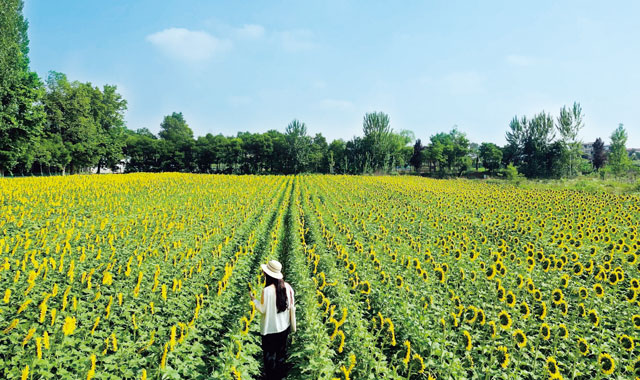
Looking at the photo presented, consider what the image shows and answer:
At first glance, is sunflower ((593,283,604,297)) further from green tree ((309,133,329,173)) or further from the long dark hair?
green tree ((309,133,329,173))

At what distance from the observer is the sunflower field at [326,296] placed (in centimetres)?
427

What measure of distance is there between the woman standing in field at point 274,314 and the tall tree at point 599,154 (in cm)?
9441

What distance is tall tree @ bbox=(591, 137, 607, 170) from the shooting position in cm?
7250

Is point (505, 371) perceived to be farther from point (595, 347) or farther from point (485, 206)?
point (485, 206)

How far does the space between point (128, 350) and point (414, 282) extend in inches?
226

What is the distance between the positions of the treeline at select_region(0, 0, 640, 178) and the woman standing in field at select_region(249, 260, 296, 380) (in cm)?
3437

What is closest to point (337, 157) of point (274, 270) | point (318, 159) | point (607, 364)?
point (318, 159)

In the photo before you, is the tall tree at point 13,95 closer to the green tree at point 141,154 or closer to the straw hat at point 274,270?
the straw hat at point 274,270

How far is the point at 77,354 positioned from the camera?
394 centimetres

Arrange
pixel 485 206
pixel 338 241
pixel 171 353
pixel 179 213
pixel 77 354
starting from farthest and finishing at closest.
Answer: pixel 485 206, pixel 179 213, pixel 338 241, pixel 171 353, pixel 77 354

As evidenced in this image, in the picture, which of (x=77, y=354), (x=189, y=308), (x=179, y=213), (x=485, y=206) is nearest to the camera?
(x=77, y=354)

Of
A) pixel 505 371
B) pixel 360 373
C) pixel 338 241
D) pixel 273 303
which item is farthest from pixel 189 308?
pixel 338 241

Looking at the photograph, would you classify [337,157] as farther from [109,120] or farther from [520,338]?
[520,338]

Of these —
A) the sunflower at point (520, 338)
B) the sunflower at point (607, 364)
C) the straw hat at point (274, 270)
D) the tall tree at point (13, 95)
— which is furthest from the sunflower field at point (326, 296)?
the tall tree at point (13, 95)
